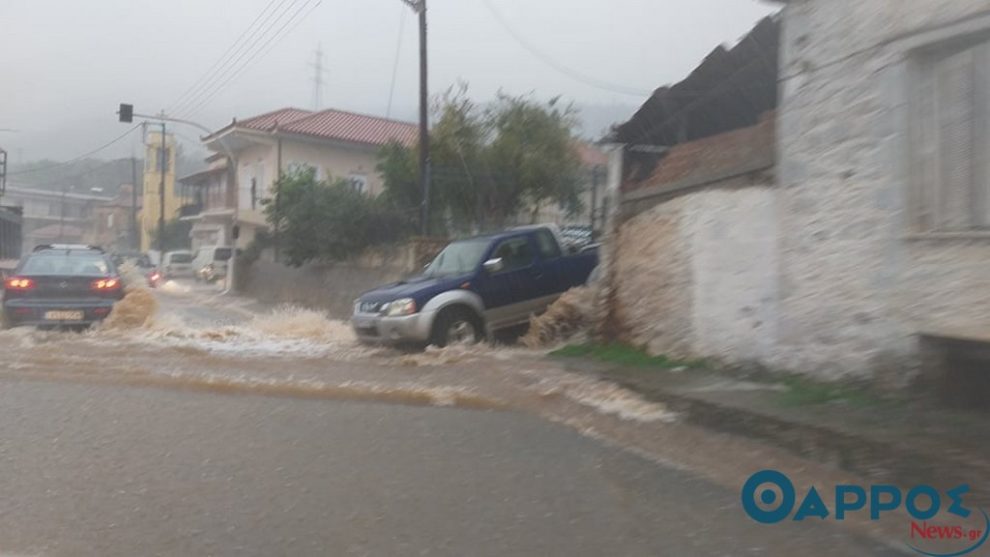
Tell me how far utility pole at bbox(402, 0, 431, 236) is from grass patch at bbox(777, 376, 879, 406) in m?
13.7

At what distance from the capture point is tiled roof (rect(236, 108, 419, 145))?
38.4m

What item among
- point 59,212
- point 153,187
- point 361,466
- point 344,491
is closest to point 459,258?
point 361,466

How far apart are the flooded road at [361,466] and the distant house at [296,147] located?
26.4 meters

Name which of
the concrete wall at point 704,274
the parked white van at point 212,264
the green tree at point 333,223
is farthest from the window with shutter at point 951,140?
the parked white van at point 212,264

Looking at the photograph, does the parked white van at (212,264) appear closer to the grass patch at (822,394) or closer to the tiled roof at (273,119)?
the tiled roof at (273,119)

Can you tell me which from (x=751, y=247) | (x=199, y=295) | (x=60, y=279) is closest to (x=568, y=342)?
(x=751, y=247)

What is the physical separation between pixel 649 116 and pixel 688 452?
27.2ft

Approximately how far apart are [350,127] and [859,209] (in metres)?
33.6

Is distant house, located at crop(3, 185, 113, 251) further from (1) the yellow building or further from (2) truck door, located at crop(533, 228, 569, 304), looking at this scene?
(2) truck door, located at crop(533, 228, 569, 304)

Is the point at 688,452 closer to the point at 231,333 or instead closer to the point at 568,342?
the point at 568,342

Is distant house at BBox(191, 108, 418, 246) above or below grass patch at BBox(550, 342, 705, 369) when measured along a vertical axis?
above

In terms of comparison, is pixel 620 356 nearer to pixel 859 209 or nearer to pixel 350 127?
pixel 859 209

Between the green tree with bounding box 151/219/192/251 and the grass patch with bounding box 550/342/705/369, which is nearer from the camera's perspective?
the grass patch with bounding box 550/342/705/369

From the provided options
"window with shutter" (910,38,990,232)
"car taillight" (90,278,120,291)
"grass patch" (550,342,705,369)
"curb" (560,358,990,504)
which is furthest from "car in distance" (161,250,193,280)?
"window with shutter" (910,38,990,232)
